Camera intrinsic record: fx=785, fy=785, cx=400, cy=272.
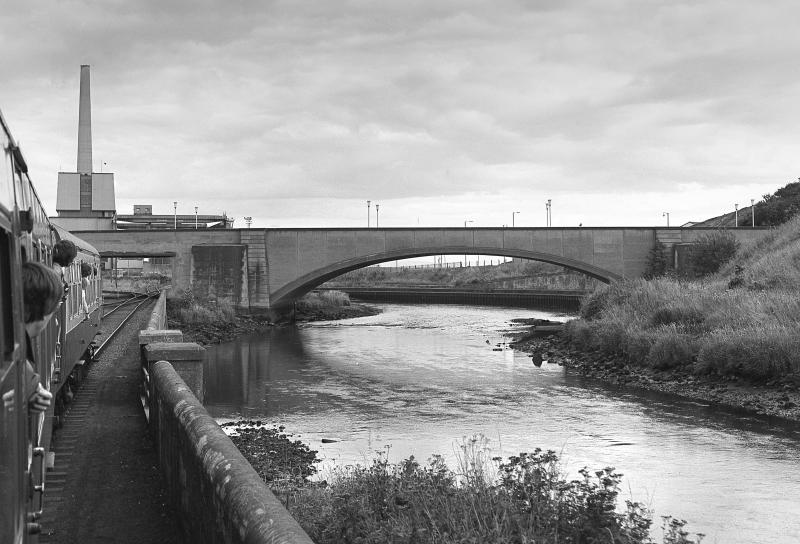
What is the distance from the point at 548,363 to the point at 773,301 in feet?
29.3

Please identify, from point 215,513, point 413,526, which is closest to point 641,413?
point 413,526

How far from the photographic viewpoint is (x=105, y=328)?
26969mm

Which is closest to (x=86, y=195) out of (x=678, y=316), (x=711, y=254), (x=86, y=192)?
(x=86, y=192)

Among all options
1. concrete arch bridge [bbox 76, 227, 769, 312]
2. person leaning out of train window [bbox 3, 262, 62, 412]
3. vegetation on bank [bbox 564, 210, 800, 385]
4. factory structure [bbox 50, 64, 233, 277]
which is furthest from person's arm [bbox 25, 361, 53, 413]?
factory structure [bbox 50, 64, 233, 277]

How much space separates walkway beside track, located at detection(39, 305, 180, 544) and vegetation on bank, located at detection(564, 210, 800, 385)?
59.1 feet

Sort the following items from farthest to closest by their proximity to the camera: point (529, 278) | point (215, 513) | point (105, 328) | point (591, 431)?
point (529, 278) < point (105, 328) < point (591, 431) < point (215, 513)

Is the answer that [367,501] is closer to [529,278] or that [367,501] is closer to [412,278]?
[529,278]

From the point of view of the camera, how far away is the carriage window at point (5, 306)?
392 centimetres

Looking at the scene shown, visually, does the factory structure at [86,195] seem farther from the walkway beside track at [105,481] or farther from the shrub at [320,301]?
the walkway beside track at [105,481]

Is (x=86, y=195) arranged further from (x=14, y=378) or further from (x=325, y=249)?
(x=14, y=378)

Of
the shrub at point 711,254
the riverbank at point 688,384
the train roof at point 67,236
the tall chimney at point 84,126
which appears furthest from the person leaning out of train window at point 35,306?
the tall chimney at point 84,126

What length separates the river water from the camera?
13.1m

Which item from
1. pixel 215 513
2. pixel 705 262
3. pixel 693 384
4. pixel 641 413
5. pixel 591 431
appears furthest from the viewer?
pixel 705 262

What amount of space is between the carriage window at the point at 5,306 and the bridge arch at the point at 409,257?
50.7 m
